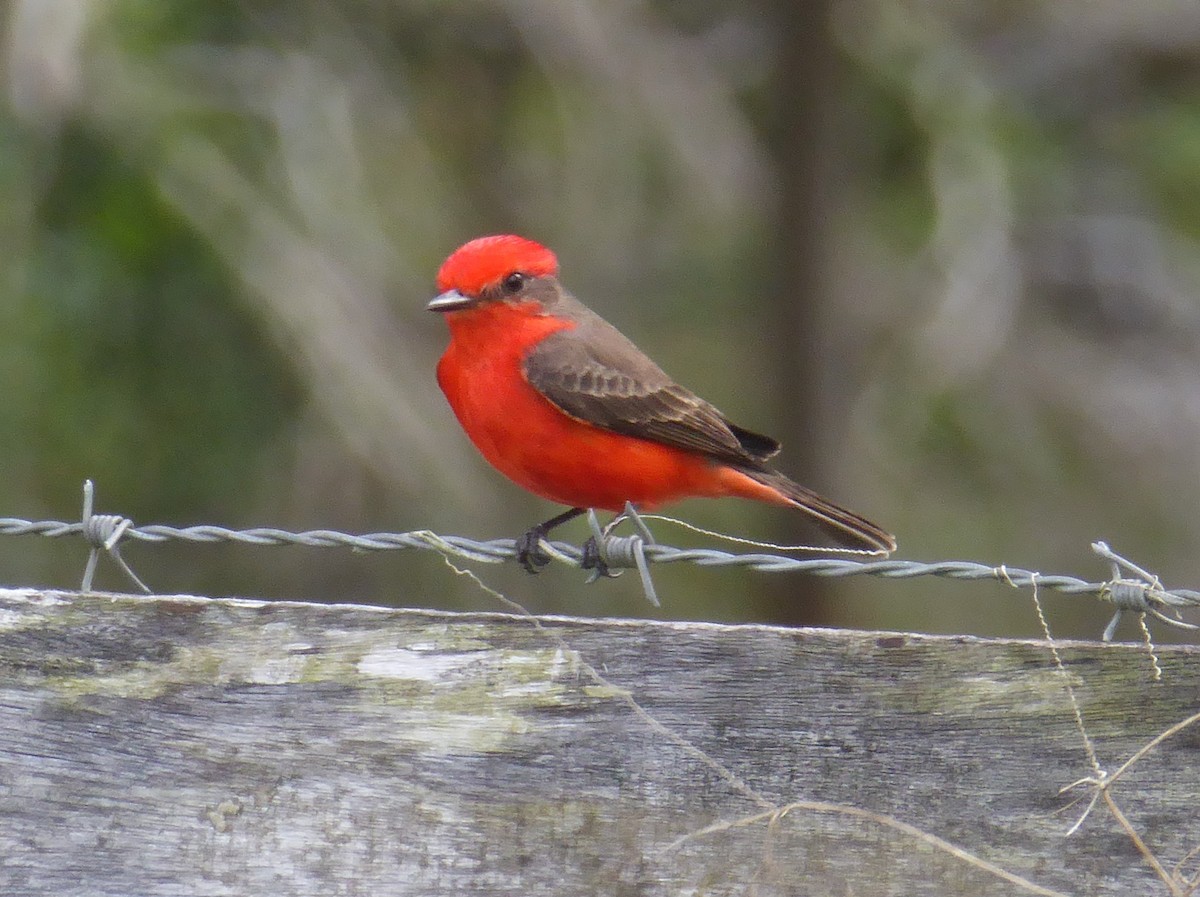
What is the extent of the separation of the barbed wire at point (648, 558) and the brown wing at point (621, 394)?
64.2 inches

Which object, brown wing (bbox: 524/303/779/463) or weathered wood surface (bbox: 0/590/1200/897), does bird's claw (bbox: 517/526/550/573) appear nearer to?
brown wing (bbox: 524/303/779/463)

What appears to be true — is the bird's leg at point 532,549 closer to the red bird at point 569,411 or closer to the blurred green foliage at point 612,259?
the red bird at point 569,411

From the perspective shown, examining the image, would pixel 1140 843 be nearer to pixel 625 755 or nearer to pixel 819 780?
pixel 819 780

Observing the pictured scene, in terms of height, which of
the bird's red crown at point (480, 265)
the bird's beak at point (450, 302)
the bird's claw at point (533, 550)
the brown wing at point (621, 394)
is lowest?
the bird's claw at point (533, 550)

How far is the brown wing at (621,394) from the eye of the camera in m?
4.48

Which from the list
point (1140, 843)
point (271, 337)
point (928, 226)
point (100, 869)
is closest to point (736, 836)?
point (1140, 843)

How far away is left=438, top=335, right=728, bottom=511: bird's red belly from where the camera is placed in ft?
14.3

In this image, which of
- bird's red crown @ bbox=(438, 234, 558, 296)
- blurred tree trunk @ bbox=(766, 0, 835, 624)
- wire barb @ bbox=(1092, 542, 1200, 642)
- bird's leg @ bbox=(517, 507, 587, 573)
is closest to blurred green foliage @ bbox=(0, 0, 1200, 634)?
blurred tree trunk @ bbox=(766, 0, 835, 624)

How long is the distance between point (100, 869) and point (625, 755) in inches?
27.6

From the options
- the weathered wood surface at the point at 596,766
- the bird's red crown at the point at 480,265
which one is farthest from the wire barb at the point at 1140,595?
the bird's red crown at the point at 480,265

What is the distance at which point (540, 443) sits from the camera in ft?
14.3

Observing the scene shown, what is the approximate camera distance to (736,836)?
213cm

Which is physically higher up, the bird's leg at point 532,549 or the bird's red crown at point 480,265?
the bird's red crown at point 480,265

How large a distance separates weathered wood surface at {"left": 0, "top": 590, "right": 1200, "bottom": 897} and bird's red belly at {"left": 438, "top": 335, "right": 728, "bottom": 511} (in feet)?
7.12
